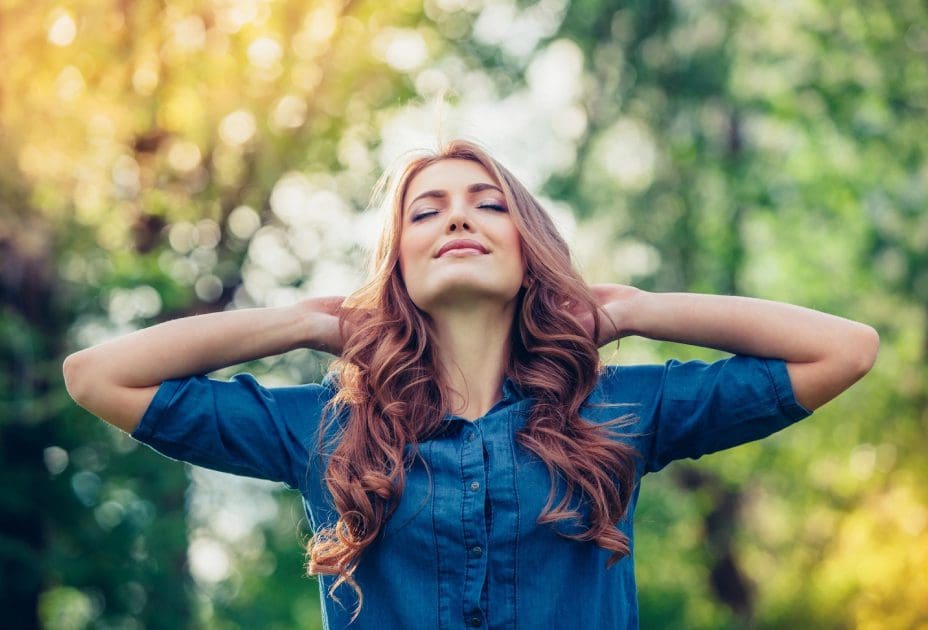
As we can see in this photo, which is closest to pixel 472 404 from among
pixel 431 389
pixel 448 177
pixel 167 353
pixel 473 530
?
pixel 431 389

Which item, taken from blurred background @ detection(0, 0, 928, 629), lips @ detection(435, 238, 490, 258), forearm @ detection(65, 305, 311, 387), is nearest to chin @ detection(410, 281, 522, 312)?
lips @ detection(435, 238, 490, 258)

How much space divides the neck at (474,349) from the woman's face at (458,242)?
0.05 meters

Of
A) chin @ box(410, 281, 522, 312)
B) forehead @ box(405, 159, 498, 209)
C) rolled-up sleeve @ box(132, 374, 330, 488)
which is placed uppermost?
forehead @ box(405, 159, 498, 209)

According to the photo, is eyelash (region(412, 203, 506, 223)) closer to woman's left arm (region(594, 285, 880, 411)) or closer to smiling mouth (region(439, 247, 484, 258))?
smiling mouth (region(439, 247, 484, 258))

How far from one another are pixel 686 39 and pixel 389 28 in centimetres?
356

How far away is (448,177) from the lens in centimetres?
295

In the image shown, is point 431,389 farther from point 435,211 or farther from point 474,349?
point 435,211

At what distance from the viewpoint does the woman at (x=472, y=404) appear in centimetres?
250

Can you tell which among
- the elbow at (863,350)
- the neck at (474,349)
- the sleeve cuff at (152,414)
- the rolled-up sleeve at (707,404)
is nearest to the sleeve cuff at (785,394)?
the rolled-up sleeve at (707,404)

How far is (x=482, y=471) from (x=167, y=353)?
0.85m

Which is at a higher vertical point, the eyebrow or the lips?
the eyebrow

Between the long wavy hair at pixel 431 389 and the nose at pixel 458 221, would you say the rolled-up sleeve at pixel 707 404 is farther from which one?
the nose at pixel 458 221

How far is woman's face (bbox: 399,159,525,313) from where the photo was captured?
277 cm

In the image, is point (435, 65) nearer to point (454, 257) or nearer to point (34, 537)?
point (34, 537)
